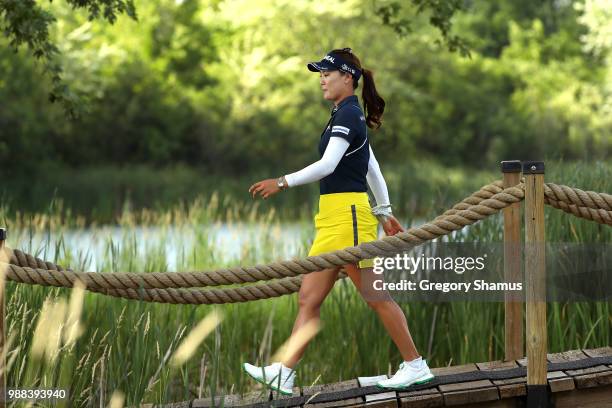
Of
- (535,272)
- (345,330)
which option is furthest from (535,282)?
(345,330)

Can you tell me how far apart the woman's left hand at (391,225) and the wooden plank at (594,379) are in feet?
3.58

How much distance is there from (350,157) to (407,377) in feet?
3.43

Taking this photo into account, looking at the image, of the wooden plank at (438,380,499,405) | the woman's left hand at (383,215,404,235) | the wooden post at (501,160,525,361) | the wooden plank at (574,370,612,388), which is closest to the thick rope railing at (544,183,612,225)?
the wooden post at (501,160,525,361)

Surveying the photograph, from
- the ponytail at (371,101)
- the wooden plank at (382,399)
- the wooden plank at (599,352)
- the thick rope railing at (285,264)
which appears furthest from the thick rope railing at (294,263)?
the wooden plank at (599,352)

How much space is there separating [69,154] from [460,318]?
22.5 metres

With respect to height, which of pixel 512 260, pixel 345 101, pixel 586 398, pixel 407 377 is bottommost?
pixel 586 398

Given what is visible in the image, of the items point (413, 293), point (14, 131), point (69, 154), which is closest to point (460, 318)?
point (413, 293)

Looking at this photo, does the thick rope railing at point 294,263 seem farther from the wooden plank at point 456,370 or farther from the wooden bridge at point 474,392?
the wooden plank at point 456,370

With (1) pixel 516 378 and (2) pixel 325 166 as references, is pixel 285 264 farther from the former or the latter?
(1) pixel 516 378

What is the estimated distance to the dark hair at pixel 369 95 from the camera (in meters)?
4.41

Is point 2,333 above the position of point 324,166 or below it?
below

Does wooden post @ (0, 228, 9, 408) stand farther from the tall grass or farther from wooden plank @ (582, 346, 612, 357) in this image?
wooden plank @ (582, 346, 612, 357)

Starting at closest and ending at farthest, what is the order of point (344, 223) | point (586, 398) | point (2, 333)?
point (2, 333) → point (344, 223) → point (586, 398)

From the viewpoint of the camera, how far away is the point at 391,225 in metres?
4.55
